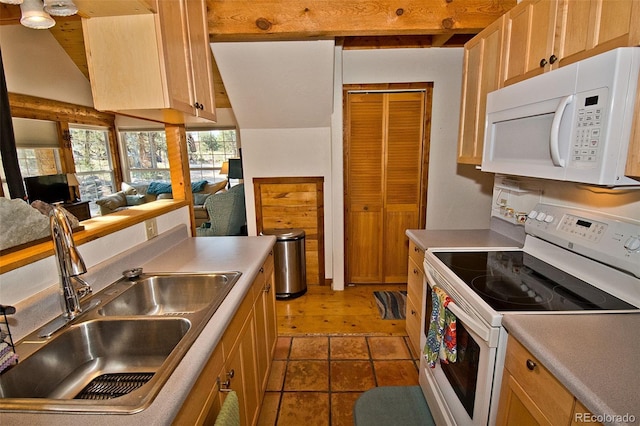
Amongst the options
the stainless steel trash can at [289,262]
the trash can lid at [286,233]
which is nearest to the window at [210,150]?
the trash can lid at [286,233]

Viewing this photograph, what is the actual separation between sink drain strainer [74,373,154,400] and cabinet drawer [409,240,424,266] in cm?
161

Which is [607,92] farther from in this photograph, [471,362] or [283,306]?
[283,306]

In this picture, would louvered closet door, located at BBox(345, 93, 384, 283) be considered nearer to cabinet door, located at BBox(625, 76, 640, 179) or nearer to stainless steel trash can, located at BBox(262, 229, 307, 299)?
stainless steel trash can, located at BBox(262, 229, 307, 299)

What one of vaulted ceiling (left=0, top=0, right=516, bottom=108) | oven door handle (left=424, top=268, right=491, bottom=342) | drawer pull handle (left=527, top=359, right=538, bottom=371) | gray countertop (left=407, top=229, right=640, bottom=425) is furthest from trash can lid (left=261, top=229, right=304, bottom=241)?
drawer pull handle (left=527, top=359, right=538, bottom=371)

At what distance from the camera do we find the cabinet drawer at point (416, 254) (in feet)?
6.67

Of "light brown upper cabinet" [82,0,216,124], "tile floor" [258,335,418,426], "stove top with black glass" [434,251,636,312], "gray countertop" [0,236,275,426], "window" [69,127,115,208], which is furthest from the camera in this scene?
"window" [69,127,115,208]

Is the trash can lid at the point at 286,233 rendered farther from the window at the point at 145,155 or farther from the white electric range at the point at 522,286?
the window at the point at 145,155

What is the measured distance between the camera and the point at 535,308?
1.13m

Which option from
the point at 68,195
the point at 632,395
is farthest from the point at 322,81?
the point at 68,195

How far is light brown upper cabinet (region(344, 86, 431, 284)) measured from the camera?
310 centimetres

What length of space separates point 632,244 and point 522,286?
0.39m

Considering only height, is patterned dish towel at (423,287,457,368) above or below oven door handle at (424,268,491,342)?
below

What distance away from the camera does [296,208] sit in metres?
3.36

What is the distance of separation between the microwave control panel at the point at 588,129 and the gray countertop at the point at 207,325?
1.36m
